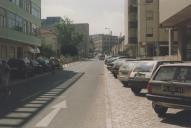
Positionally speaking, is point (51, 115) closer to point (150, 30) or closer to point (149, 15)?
point (150, 30)

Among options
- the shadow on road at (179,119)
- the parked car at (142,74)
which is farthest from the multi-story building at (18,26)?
the shadow on road at (179,119)

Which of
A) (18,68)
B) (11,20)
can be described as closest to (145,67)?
(18,68)

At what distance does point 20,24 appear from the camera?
5847 cm

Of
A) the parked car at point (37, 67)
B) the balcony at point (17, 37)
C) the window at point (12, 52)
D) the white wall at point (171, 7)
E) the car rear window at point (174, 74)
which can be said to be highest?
the white wall at point (171, 7)

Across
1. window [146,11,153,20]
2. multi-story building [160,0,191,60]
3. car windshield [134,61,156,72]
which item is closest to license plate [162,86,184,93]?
car windshield [134,61,156,72]

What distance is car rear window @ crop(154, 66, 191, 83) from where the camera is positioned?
1140 centimetres

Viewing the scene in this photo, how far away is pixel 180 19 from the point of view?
33.1 metres

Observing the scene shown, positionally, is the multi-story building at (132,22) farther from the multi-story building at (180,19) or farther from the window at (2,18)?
the multi-story building at (180,19)

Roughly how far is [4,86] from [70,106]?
5.06 m

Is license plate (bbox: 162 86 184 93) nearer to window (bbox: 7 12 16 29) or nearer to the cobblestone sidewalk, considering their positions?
the cobblestone sidewalk

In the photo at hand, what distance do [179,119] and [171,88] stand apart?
970 mm

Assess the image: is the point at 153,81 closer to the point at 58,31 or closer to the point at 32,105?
the point at 32,105

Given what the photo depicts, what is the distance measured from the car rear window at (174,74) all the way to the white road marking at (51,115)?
314 cm

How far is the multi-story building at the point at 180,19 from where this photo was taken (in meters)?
27.6
